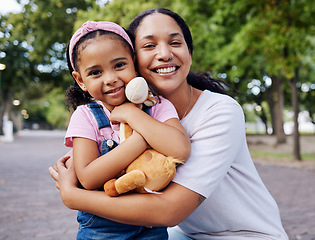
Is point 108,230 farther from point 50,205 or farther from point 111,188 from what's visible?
point 50,205

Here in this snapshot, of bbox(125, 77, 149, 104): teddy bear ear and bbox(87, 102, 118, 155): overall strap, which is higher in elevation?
bbox(125, 77, 149, 104): teddy bear ear

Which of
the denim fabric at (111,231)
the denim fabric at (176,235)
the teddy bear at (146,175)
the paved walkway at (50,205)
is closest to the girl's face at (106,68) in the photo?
the teddy bear at (146,175)

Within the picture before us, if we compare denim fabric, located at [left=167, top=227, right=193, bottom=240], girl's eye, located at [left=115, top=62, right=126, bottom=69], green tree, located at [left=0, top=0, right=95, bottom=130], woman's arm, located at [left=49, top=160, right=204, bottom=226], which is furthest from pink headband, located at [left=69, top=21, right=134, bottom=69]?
green tree, located at [left=0, top=0, right=95, bottom=130]

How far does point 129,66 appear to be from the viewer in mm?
1822

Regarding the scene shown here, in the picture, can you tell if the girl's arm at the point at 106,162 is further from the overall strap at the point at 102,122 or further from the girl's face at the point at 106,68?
the girl's face at the point at 106,68

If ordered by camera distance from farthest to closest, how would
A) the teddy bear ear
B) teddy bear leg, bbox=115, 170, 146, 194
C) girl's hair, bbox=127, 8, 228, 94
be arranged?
1. girl's hair, bbox=127, 8, 228, 94
2. the teddy bear ear
3. teddy bear leg, bbox=115, 170, 146, 194

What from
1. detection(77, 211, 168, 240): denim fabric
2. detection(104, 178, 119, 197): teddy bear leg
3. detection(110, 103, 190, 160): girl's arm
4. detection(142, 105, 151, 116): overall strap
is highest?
detection(142, 105, 151, 116): overall strap

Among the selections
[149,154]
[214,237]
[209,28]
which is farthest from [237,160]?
[209,28]

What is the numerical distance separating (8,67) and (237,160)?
94.9 ft

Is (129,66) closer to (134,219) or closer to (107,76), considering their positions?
(107,76)

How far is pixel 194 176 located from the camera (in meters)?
1.65

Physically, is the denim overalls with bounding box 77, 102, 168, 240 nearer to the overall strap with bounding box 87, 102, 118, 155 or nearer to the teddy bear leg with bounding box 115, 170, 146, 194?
the overall strap with bounding box 87, 102, 118, 155

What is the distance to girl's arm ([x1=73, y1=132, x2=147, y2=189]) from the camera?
156cm

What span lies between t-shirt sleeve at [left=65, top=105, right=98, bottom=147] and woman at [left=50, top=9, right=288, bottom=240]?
211 mm
